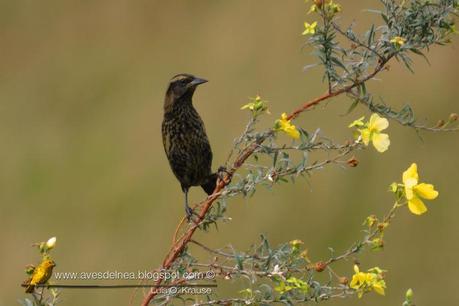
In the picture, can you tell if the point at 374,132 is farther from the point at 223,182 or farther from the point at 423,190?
the point at 223,182

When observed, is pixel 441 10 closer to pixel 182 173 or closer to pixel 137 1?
pixel 182 173

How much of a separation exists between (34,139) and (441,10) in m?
4.50

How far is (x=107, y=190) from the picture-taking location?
6.32 metres

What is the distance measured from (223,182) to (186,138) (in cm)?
144

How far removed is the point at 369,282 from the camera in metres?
2.09

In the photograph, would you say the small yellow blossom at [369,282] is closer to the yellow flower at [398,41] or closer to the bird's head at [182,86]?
the yellow flower at [398,41]

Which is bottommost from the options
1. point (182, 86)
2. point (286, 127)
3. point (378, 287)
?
point (378, 287)

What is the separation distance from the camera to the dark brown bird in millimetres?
3730

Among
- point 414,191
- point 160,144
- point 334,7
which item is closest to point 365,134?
point 414,191

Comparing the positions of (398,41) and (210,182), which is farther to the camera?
(210,182)

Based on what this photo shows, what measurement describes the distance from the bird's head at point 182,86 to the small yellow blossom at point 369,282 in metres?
1.79

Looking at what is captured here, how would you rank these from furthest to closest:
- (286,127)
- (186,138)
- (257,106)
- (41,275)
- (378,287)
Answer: (186,138)
(257,106)
(286,127)
(378,287)
(41,275)

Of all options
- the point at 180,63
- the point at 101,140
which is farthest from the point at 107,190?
the point at 180,63

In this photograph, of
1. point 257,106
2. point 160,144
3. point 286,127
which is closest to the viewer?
point 286,127
